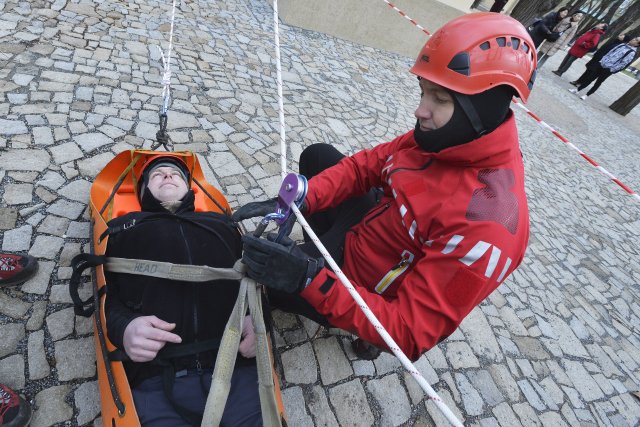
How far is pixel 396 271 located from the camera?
1958mm

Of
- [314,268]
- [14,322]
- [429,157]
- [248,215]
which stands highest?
[429,157]

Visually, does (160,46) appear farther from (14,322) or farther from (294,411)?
(294,411)

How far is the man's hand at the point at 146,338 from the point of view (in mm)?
1632

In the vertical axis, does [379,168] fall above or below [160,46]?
above

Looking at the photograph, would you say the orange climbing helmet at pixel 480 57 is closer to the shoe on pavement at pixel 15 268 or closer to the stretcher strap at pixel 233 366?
the stretcher strap at pixel 233 366

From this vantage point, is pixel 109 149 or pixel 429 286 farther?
pixel 109 149

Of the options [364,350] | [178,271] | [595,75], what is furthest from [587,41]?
[178,271]

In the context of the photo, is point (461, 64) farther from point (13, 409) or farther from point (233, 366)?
point (13, 409)

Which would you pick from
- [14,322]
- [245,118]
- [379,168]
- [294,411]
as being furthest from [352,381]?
[245,118]

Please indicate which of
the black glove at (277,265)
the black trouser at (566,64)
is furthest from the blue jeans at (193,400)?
the black trouser at (566,64)

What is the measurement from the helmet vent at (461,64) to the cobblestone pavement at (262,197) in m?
1.97

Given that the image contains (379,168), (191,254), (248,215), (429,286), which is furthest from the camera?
(379,168)

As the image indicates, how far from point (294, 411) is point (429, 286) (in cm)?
132

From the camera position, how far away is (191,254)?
6.82ft
